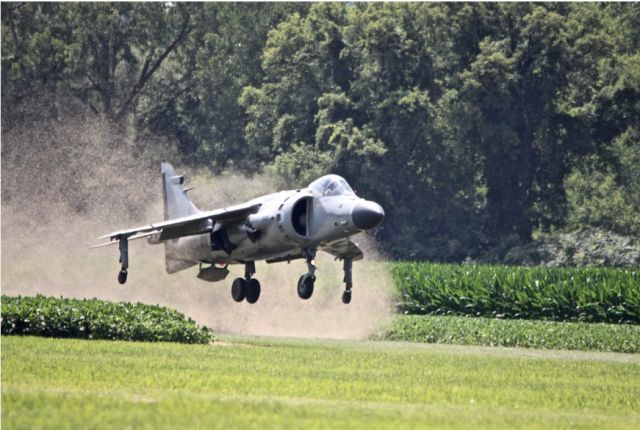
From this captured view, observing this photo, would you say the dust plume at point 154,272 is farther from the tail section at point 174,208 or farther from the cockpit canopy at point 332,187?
the cockpit canopy at point 332,187

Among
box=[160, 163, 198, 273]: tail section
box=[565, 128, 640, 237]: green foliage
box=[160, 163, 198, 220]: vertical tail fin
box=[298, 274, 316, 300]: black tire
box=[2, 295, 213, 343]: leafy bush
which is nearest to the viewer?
box=[2, 295, 213, 343]: leafy bush

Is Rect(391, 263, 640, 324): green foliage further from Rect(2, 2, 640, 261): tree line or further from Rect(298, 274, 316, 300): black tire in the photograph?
Rect(298, 274, 316, 300): black tire

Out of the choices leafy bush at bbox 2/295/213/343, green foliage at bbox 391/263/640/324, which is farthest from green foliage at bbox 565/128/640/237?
leafy bush at bbox 2/295/213/343

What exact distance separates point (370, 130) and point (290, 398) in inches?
2005

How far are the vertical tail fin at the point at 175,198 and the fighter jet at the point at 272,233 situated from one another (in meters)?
1.96

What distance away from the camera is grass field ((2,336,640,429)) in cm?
2236

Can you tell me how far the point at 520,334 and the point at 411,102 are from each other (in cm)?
3374

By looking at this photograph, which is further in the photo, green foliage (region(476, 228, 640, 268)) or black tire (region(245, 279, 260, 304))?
green foliage (region(476, 228, 640, 268))

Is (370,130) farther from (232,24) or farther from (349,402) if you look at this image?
(349,402)

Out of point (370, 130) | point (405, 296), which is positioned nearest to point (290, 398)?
point (405, 296)

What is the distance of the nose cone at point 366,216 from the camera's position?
112 feet

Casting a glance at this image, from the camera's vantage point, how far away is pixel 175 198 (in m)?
43.0

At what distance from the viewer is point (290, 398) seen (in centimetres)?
2528

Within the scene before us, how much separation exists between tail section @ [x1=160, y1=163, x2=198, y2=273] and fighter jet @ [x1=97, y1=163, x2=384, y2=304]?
0.04 metres
